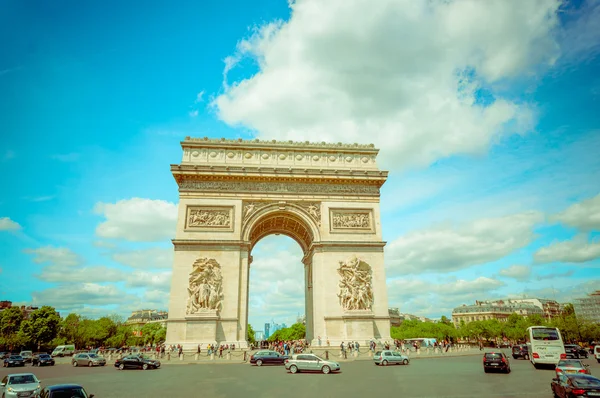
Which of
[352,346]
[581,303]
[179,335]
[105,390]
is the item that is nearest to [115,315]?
[179,335]

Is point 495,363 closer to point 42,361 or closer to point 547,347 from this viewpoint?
point 547,347

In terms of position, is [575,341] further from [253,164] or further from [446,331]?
[253,164]

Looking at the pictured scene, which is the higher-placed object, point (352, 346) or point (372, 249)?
point (372, 249)

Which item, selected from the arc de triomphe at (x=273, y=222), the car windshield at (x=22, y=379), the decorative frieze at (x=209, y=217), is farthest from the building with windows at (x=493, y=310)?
the car windshield at (x=22, y=379)

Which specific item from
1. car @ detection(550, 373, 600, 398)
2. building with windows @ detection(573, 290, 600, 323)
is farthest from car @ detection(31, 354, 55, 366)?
building with windows @ detection(573, 290, 600, 323)

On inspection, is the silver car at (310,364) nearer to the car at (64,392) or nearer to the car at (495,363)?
the car at (495,363)

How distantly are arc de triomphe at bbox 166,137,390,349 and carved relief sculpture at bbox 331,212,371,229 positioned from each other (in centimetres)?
8

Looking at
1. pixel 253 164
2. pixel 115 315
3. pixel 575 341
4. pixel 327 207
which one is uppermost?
pixel 253 164

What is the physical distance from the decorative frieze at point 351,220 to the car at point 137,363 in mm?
16233

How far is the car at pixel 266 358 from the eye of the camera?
22.9 m

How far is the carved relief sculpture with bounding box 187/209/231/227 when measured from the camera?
30188 mm

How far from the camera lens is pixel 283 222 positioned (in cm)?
3484

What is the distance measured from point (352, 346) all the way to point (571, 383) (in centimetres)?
1850

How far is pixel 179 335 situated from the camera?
2694 cm
